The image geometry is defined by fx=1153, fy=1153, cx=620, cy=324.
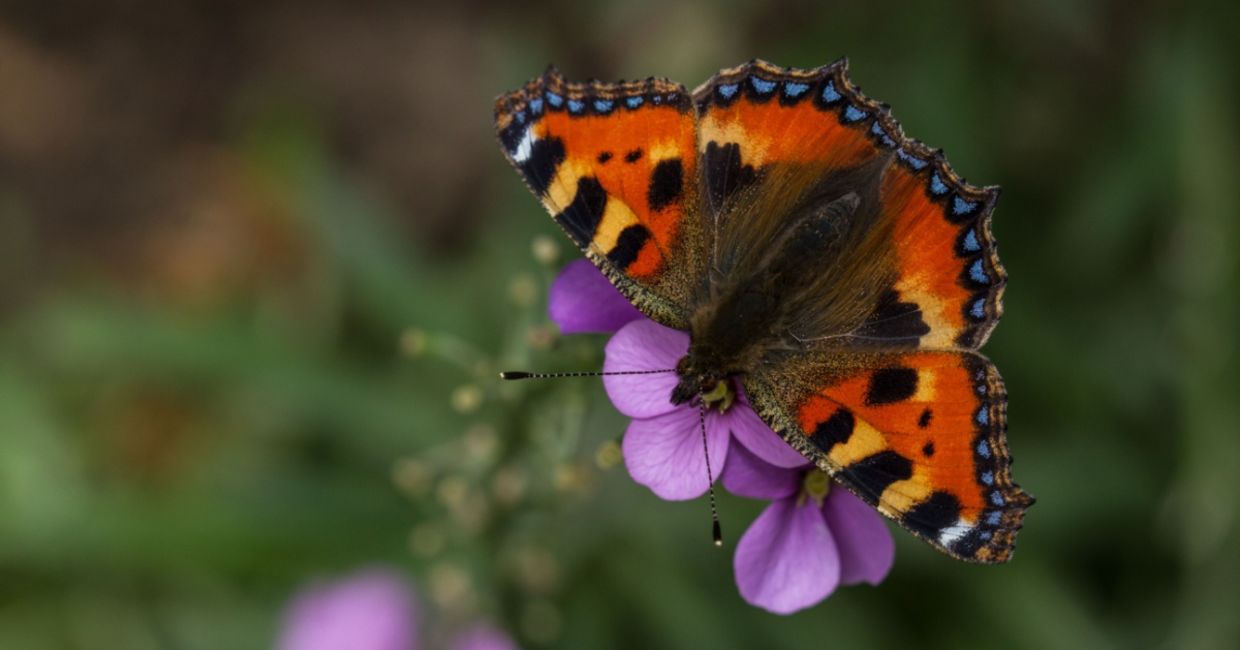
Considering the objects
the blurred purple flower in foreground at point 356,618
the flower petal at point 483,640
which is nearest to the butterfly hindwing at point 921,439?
the flower petal at point 483,640

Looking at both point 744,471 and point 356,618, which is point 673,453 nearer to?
point 744,471

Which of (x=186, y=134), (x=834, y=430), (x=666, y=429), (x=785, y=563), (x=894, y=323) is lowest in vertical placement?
(x=785, y=563)

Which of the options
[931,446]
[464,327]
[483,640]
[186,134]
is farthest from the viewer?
[186,134]

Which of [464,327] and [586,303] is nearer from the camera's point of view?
[586,303]

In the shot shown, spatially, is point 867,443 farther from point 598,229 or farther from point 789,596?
point 598,229

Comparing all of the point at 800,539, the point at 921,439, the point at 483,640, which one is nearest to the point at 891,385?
the point at 921,439

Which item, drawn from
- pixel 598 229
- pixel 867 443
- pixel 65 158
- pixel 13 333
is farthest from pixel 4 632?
pixel 867 443

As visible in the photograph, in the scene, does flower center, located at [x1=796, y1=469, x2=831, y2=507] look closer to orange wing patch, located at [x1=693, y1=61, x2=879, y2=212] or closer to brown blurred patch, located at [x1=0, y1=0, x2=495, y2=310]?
orange wing patch, located at [x1=693, y1=61, x2=879, y2=212]
